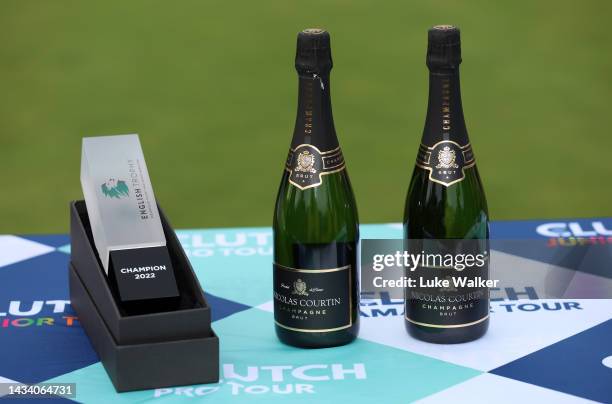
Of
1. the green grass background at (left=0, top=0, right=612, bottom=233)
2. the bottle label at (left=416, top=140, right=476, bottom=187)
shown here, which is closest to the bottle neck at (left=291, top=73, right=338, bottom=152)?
the bottle label at (left=416, top=140, right=476, bottom=187)

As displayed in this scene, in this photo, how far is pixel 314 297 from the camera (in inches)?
58.1

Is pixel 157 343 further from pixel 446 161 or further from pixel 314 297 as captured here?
pixel 446 161

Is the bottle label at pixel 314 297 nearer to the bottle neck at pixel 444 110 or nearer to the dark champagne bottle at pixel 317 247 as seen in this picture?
the dark champagne bottle at pixel 317 247

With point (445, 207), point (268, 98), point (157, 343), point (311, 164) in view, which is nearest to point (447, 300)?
point (445, 207)

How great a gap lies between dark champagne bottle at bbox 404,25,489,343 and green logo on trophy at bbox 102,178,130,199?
1.33 ft

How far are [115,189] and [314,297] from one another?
31 cm

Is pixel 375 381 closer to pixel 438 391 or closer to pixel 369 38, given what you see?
pixel 438 391

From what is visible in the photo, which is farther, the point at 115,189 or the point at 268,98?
the point at 268,98

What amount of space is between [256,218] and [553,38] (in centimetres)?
155

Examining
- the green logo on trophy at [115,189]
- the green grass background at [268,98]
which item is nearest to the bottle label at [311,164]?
the green logo on trophy at [115,189]

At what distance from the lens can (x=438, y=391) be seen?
138cm

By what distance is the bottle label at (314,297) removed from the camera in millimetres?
1470

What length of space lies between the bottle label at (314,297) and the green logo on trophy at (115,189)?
0.23m

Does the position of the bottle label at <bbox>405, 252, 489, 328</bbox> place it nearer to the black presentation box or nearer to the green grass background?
the black presentation box
